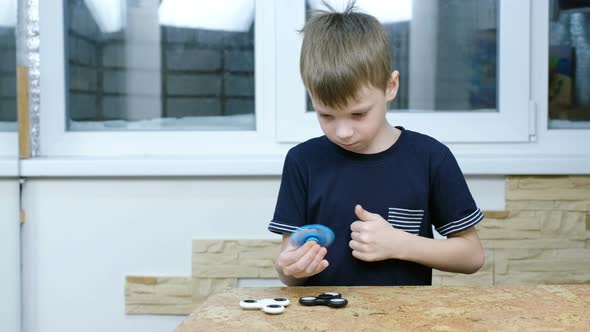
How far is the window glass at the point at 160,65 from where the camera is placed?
2314mm

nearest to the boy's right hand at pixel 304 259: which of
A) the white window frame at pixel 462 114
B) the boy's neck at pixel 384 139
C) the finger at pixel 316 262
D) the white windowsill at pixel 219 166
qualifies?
the finger at pixel 316 262

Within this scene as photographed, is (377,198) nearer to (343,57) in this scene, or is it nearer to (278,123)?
(343,57)

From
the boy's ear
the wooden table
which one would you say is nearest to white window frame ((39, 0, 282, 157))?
the boy's ear

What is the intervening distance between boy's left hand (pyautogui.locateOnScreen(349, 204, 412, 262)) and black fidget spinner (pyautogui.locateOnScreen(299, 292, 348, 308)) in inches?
8.4

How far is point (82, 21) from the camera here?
7.67 feet

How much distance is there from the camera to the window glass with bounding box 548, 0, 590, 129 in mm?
2291

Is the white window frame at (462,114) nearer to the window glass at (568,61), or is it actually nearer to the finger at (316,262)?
the window glass at (568,61)

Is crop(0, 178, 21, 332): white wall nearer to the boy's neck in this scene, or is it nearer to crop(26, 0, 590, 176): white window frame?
crop(26, 0, 590, 176): white window frame

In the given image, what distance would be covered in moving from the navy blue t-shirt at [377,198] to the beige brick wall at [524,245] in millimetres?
757

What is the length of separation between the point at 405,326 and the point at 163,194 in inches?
53.8

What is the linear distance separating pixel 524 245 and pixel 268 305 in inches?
53.1

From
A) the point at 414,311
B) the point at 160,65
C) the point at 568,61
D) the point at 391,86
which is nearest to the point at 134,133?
the point at 160,65

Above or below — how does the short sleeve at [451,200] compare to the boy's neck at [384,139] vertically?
below

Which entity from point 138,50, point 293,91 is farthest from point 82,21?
point 293,91
